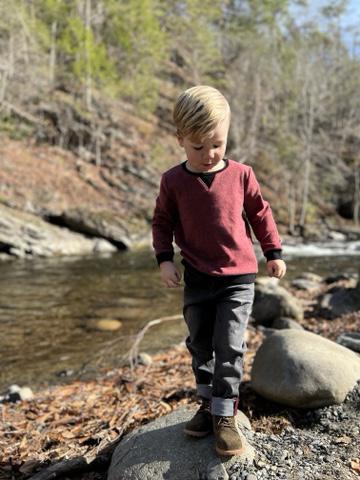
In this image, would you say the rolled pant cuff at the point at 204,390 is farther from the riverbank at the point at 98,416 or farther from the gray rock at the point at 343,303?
the gray rock at the point at 343,303

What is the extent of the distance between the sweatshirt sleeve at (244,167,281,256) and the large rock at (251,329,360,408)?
105cm

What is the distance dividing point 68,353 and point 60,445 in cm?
343

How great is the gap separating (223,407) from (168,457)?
1.27ft

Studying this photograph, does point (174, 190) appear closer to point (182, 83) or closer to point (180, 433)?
point (180, 433)

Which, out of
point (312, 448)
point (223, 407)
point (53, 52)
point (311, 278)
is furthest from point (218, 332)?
point (53, 52)

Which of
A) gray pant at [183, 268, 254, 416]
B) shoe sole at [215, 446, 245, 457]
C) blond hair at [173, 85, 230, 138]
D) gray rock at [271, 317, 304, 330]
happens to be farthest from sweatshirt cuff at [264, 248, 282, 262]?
gray rock at [271, 317, 304, 330]

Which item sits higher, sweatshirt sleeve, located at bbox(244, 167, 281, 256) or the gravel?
sweatshirt sleeve, located at bbox(244, 167, 281, 256)

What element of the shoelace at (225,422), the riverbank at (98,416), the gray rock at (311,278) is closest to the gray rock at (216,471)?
the shoelace at (225,422)

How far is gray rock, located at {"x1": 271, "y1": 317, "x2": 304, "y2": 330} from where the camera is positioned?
6945mm

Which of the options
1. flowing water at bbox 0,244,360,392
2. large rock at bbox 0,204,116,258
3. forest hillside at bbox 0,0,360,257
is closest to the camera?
flowing water at bbox 0,244,360,392

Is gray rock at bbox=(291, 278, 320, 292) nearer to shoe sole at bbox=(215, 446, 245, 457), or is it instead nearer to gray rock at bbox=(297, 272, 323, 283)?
gray rock at bbox=(297, 272, 323, 283)

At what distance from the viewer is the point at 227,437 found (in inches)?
91.4

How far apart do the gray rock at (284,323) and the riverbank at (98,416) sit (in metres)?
1.73

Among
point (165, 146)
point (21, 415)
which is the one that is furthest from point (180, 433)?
point (165, 146)
